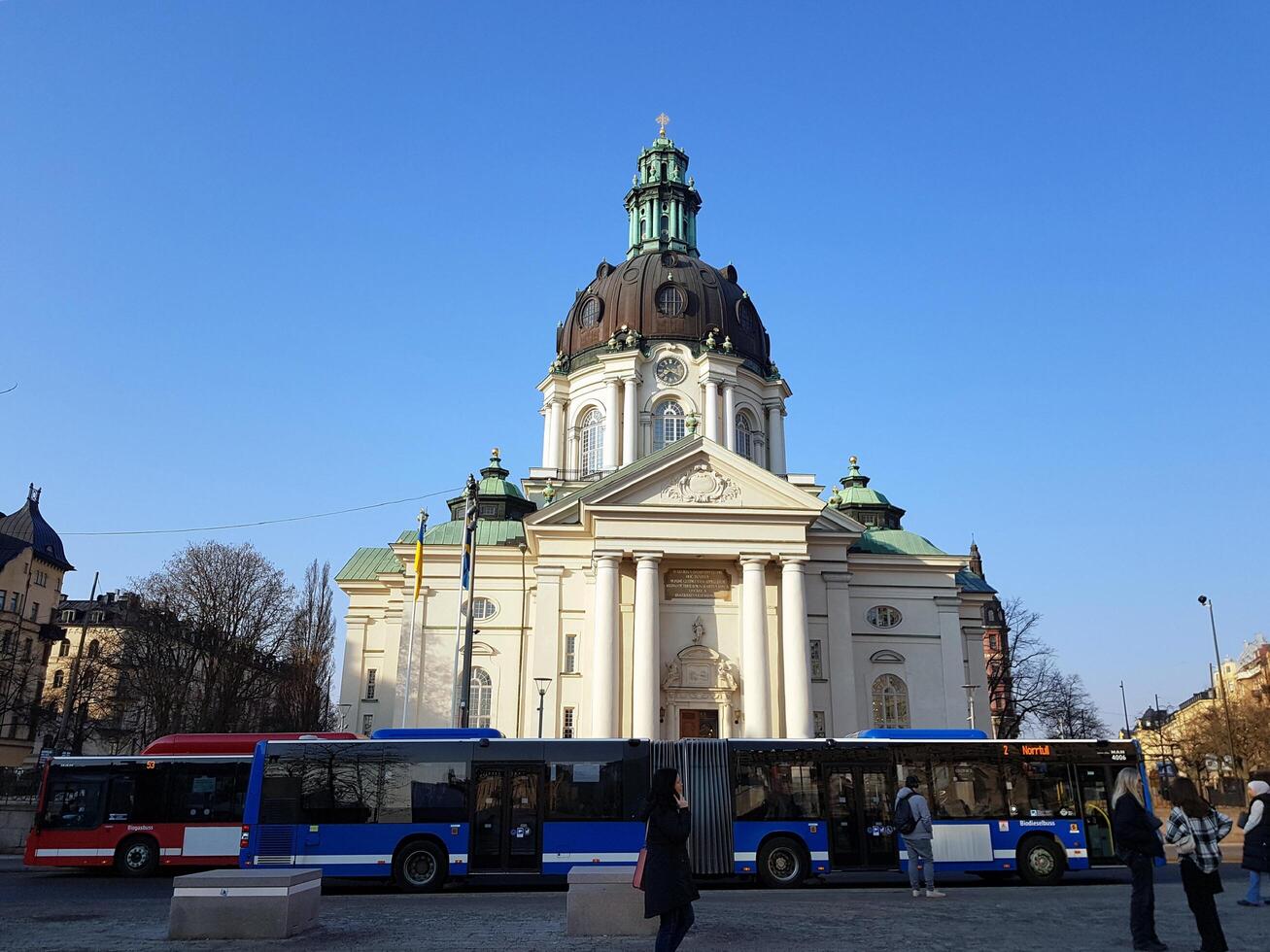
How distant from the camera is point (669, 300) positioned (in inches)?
2041

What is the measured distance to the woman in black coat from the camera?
27.2 feet

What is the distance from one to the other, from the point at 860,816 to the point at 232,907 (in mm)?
12303

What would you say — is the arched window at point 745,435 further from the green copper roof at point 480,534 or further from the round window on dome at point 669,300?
the green copper roof at point 480,534

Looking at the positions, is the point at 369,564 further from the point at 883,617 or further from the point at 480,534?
the point at 883,617

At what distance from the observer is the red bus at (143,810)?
21.5 metres

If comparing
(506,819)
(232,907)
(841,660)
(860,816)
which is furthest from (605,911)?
(841,660)

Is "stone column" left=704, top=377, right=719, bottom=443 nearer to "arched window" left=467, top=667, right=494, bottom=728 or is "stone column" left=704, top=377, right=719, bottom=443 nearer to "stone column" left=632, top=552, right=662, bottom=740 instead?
"stone column" left=632, top=552, right=662, bottom=740

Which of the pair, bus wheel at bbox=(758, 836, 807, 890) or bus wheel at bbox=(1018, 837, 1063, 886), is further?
bus wheel at bbox=(1018, 837, 1063, 886)

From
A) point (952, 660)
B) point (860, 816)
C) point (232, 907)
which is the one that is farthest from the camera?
point (952, 660)

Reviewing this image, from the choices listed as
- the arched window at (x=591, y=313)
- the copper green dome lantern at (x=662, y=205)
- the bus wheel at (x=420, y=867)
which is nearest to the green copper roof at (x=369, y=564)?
the arched window at (x=591, y=313)

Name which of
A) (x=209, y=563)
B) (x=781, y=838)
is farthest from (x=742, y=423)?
(x=781, y=838)

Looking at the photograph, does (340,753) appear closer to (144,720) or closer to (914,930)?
(914,930)

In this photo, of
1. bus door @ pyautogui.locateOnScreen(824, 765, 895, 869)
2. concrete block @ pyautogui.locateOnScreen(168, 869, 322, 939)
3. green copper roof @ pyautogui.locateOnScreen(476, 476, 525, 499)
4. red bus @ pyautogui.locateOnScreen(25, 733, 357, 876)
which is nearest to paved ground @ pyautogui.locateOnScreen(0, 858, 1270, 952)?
concrete block @ pyautogui.locateOnScreen(168, 869, 322, 939)

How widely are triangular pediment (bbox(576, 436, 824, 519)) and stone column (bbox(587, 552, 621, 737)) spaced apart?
2450mm
